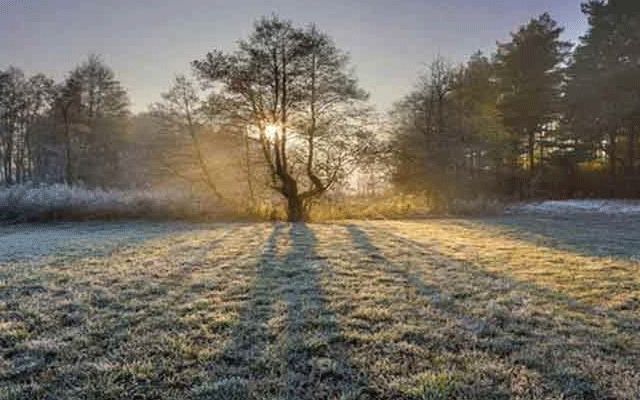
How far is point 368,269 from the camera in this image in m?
5.54

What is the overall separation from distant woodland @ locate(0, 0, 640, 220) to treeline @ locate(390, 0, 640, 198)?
3.2 inches

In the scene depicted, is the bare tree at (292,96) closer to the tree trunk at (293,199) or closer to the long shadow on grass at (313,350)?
the tree trunk at (293,199)

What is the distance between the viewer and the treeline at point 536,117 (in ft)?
70.9

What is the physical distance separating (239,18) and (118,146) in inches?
656

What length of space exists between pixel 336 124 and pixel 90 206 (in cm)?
767

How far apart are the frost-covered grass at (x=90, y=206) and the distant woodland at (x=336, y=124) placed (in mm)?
1376

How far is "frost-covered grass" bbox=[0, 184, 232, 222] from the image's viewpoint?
12906 mm

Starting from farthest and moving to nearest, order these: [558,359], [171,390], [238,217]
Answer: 1. [238,217]
2. [558,359]
3. [171,390]

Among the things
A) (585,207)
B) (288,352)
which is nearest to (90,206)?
(288,352)

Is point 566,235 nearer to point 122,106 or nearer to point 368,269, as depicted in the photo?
point 368,269

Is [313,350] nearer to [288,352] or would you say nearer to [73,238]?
[288,352]

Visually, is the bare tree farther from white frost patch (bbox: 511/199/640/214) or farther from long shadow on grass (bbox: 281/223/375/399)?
white frost patch (bbox: 511/199/640/214)

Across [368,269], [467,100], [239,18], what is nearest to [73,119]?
[239,18]

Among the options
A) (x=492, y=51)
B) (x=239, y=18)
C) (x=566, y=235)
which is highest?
(x=492, y=51)
